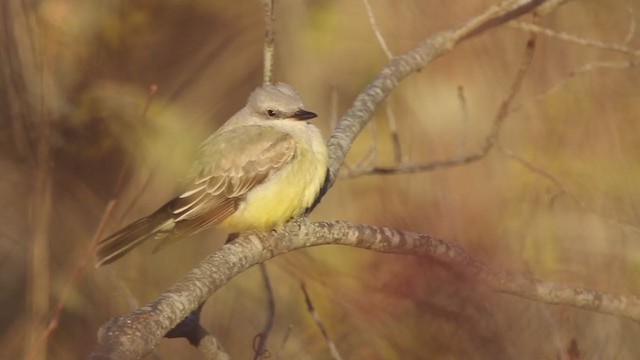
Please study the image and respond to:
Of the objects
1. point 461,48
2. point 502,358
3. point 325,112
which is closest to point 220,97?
point 325,112

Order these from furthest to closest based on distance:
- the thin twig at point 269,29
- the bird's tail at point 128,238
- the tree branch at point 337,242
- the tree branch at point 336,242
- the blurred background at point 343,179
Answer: the bird's tail at point 128,238 → the thin twig at point 269,29 → the blurred background at point 343,179 → the tree branch at point 337,242 → the tree branch at point 336,242

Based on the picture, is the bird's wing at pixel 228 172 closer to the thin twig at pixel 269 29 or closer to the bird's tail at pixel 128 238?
the bird's tail at pixel 128 238

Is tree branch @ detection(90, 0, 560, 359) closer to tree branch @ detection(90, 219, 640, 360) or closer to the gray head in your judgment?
tree branch @ detection(90, 219, 640, 360)

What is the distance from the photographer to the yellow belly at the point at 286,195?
5176 mm

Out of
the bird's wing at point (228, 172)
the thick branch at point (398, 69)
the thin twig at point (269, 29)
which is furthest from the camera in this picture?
the thick branch at point (398, 69)

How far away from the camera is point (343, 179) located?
6.64 meters

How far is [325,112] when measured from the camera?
9.20 metres

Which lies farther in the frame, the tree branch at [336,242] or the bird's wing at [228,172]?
the bird's wing at [228,172]

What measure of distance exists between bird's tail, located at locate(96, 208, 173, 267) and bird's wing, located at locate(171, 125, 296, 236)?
0.11m

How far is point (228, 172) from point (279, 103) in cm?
53

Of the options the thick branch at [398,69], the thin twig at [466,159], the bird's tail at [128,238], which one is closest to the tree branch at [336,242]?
the thick branch at [398,69]

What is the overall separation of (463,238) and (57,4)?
3.36 m

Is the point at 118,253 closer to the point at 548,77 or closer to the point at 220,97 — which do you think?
the point at 220,97

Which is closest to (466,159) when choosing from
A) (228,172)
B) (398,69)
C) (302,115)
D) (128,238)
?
(398,69)
